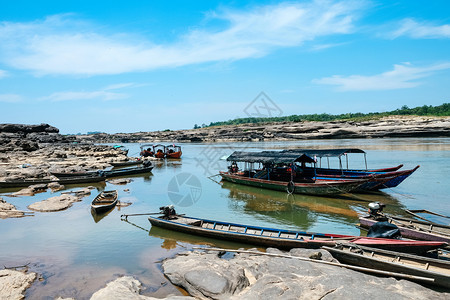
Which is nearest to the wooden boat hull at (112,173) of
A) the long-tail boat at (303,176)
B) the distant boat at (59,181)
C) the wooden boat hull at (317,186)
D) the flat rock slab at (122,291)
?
the distant boat at (59,181)

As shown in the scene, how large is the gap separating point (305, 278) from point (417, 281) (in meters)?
3.08

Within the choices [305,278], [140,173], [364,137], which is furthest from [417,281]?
[364,137]

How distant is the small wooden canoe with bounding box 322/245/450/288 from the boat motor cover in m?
1.21

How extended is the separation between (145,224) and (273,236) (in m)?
7.48

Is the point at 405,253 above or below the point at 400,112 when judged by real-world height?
below

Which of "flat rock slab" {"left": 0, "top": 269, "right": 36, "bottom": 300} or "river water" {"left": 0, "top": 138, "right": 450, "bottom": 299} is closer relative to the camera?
"flat rock slab" {"left": 0, "top": 269, "right": 36, "bottom": 300}

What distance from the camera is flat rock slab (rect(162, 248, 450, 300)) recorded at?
24.0 feet

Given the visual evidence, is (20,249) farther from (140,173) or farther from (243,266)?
(140,173)

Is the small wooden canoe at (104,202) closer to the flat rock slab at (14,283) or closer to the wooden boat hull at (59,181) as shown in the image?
the flat rock slab at (14,283)

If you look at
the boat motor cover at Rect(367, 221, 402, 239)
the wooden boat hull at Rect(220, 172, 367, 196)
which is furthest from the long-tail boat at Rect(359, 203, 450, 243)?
the wooden boat hull at Rect(220, 172, 367, 196)

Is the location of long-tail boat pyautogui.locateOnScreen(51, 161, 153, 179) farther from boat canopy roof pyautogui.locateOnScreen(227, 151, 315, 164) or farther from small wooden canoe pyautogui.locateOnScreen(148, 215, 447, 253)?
small wooden canoe pyautogui.locateOnScreen(148, 215, 447, 253)

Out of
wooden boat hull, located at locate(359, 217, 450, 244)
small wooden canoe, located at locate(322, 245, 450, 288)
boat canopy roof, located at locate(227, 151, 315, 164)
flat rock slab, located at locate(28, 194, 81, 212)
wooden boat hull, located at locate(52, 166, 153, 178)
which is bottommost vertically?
wooden boat hull, located at locate(359, 217, 450, 244)

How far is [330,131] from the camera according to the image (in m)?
79.3

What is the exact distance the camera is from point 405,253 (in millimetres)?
9383
